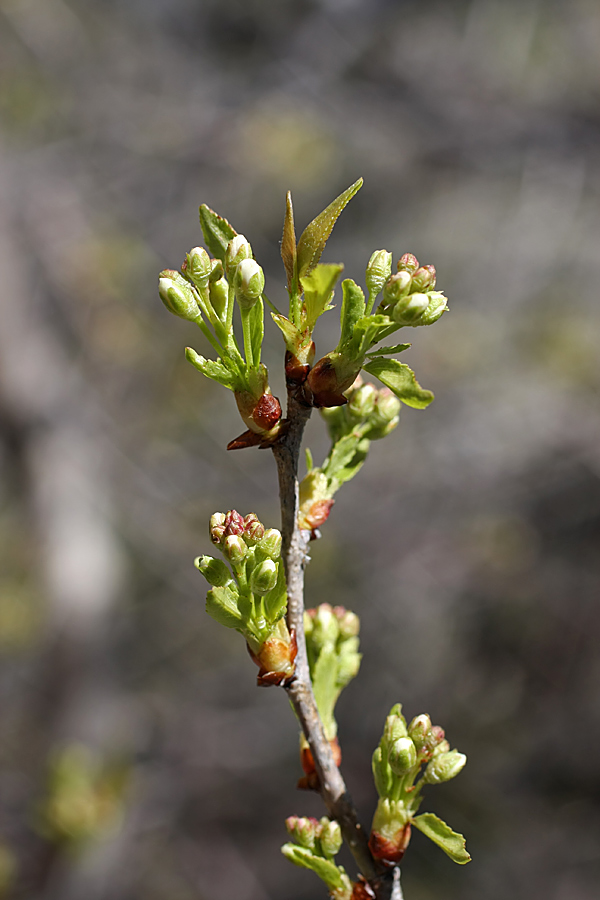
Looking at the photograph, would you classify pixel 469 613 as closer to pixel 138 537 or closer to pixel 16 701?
pixel 138 537

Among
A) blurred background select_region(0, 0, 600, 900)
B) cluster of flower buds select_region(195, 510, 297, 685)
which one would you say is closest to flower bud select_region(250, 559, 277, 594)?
Result: cluster of flower buds select_region(195, 510, 297, 685)

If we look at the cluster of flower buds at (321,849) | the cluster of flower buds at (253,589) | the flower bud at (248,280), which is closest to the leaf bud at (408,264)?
the flower bud at (248,280)

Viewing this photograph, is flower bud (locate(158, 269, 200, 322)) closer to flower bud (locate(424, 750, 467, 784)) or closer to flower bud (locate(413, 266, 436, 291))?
flower bud (locate(413, 266, 436, 291))

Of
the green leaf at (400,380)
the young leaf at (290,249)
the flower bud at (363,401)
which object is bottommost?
the green leaf at (400,380)

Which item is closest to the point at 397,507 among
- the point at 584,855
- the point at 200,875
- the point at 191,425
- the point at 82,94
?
the point at 191,425

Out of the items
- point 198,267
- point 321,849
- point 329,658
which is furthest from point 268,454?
point 198,267

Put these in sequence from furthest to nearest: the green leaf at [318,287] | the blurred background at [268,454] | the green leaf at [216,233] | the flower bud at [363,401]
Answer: the blurred background at [268,454], the flower bud at [363,401], the green leaf at [216,233], the green leaf at [318,287]

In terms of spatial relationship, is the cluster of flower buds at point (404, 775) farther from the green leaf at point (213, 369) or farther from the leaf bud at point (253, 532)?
the green leaf at point (213, 369)
